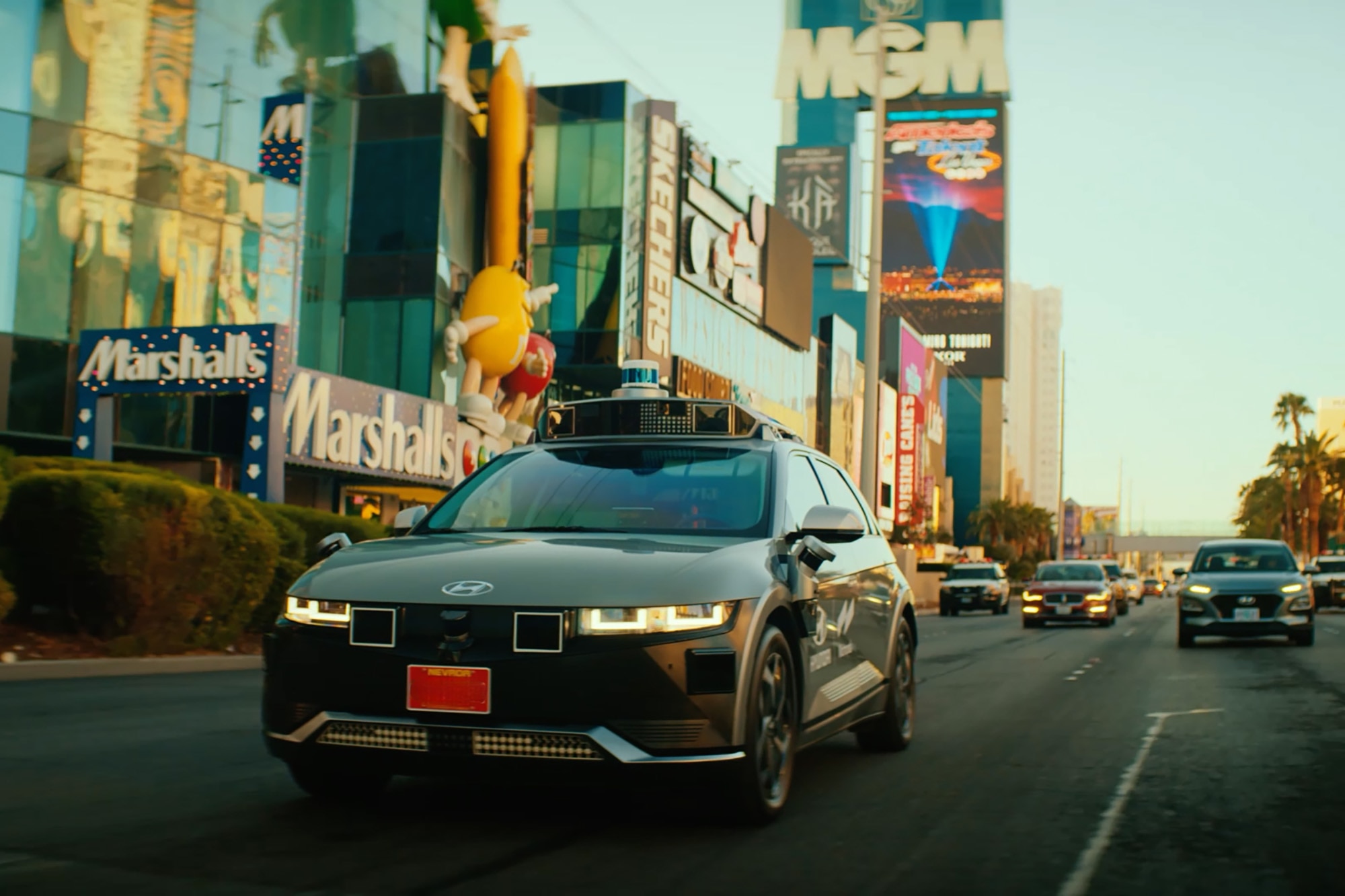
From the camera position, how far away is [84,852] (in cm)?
494

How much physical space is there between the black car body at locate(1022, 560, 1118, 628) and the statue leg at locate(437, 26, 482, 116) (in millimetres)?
18527

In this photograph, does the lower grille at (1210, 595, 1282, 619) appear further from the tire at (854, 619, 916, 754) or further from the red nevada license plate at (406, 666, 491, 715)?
the red nevada license plate at (406, 666, 491, 715)

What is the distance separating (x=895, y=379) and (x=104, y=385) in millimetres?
83952

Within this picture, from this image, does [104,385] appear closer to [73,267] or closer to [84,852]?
[73,267]

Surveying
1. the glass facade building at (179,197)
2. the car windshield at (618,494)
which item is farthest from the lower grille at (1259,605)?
the glass facade building at (179,197)

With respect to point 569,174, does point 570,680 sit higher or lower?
lower

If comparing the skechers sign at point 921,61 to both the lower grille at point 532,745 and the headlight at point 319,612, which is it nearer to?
the headlight at point 319,612

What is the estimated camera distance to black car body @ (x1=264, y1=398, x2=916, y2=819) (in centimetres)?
502

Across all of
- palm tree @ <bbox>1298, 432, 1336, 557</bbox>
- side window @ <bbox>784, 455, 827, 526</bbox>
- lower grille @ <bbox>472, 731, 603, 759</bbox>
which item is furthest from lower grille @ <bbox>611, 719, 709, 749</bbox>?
palm tree @ <bbox>1298, 432, 1336, 557</bbox>

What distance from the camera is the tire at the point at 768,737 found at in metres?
5.35

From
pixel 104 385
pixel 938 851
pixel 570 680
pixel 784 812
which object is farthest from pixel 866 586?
pixel 104 385

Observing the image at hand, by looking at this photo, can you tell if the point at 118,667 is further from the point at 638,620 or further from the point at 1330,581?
the point at 1330,581

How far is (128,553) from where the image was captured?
13.0 meters

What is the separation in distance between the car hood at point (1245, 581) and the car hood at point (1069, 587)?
444 inches
